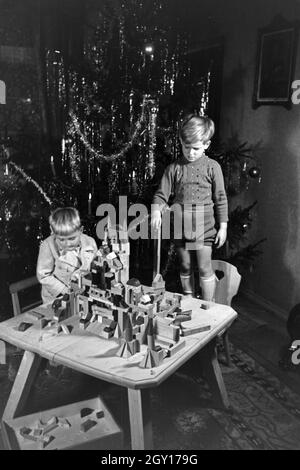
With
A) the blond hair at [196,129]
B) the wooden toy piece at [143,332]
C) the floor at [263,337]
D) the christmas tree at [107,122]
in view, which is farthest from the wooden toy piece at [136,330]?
the christmas tree at [107,122]

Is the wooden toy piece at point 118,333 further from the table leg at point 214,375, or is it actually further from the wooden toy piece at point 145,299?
the table leg at point 214,375

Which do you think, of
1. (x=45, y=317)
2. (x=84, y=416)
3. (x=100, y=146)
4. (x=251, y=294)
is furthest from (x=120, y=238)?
(x=251, y=294)

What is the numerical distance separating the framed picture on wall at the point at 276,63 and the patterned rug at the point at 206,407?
1459 mm

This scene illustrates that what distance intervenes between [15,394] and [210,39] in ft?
7.87

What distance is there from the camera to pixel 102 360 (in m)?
1.40

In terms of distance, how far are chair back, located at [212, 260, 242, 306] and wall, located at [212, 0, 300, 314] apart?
2.38ft

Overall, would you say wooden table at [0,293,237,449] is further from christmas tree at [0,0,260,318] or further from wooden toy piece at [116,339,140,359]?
christmas tree at [0,0,260,318]

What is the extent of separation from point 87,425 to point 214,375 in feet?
1.88

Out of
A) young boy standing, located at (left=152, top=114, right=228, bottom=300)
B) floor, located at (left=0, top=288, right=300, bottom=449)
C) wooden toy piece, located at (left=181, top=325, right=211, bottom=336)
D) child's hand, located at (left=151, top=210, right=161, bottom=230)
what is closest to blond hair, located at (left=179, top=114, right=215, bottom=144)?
young boy standing, located at (left=152, top=114, right=228, bottom=300)

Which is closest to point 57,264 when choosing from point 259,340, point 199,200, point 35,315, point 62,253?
point 62,253

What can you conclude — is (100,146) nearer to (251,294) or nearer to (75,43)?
(75,43)

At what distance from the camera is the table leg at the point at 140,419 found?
54.2 inches

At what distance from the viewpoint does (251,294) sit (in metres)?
3.02

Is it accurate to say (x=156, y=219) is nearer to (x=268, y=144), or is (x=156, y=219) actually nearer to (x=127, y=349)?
(x=127, y=349)
